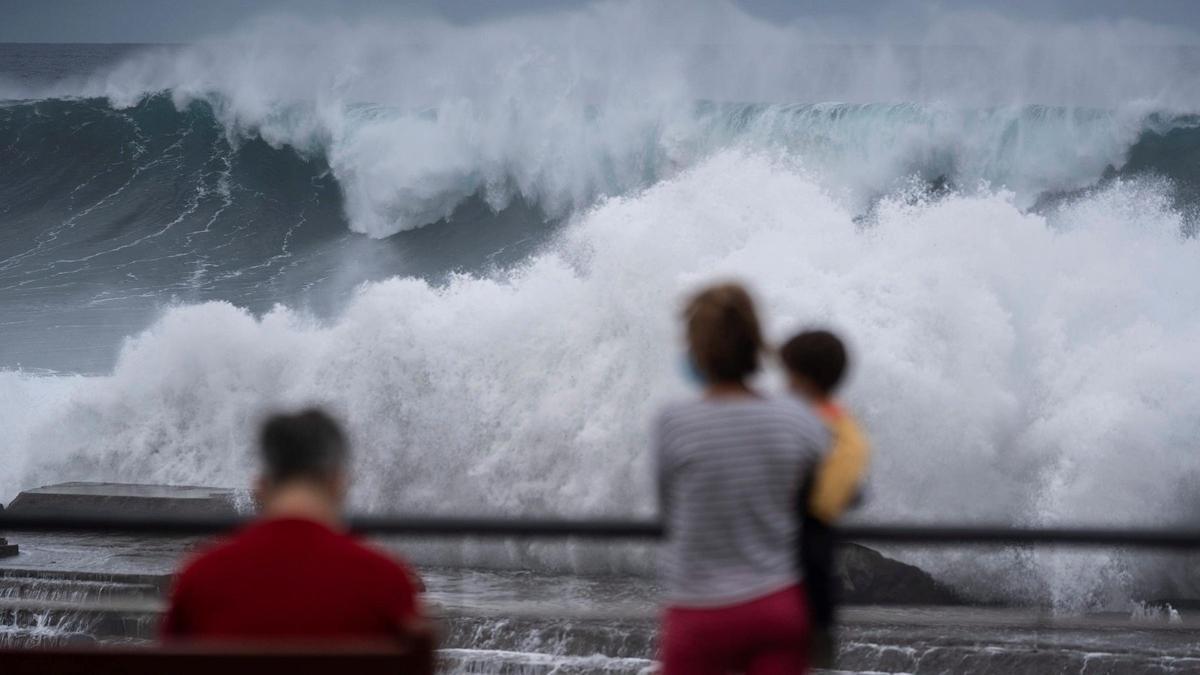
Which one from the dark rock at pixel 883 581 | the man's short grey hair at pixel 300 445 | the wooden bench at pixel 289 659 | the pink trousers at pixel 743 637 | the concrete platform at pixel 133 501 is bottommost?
the dark rock at pixel 883 581

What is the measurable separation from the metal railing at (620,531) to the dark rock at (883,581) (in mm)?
5393

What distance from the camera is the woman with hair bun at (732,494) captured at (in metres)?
2.38

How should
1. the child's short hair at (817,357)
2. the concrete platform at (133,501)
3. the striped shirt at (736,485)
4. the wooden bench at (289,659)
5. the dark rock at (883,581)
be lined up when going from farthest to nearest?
1. the concrete platform at (133,501)
2. the dark rock at (883,581)
3. the child's short hair at (817,357)
4. the striped shirt at (736,485)
5. the wooden bench at (289,659)

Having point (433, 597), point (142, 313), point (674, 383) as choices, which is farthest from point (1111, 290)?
point (142, 313)

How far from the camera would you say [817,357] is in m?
2.57

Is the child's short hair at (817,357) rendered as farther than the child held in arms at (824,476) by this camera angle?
Yes

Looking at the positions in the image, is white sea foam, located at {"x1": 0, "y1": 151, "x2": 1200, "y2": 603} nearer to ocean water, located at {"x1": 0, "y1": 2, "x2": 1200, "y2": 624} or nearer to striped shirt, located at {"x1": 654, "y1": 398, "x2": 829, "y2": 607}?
ocean water, located at {"x1": 0, "y1": 2, "x2": 1200, "y2": 624}

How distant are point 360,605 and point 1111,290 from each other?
12.8 meters

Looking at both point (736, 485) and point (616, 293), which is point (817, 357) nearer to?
point (736, 485)

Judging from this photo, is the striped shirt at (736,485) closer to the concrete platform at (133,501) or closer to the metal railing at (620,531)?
the metal railing at (620,531)

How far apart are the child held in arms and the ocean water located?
24.3 feet

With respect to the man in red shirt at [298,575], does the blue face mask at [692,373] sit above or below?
above

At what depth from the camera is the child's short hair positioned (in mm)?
2568

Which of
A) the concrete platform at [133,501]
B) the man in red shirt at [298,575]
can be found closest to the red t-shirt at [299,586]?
the man in red shirt at [298,575]
